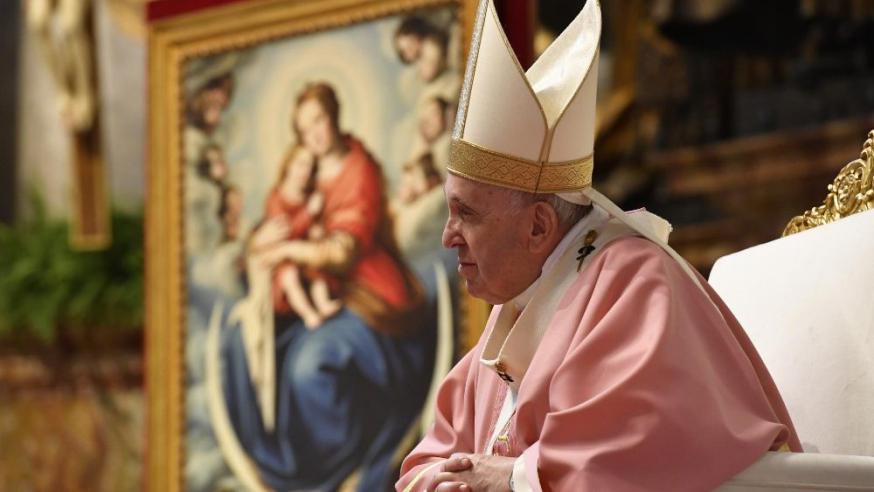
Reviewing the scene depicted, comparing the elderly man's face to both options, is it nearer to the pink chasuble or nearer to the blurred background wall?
the pink chasuble

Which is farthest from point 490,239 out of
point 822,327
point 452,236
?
point 822,327

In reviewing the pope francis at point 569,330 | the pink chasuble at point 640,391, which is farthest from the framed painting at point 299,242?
the pink chasuble at point 640,391

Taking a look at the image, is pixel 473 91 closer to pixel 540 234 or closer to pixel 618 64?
pixel 540 234

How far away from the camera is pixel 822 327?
2.91 m

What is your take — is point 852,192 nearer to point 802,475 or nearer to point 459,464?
point 802,475

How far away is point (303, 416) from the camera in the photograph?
17.9ft

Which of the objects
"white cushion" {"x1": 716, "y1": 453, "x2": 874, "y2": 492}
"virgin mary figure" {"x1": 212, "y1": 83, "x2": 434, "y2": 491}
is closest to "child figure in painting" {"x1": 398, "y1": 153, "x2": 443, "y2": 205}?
"virgin mary figure" {"x1": 212, "y1": 83, "x2": 434, "y2": 491}

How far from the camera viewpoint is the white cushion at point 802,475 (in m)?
2.40

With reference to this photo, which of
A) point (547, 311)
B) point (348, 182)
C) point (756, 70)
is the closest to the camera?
point (547, 311)

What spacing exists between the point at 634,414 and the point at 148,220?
400cm

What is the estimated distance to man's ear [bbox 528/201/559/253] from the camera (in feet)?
9.24

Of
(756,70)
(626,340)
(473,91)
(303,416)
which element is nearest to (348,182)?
(303,416)

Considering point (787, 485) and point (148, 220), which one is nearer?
point (787, 485)

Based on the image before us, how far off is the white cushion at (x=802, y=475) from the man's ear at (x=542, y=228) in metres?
0.66
